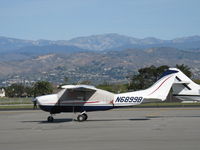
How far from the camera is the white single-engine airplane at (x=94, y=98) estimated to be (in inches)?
999

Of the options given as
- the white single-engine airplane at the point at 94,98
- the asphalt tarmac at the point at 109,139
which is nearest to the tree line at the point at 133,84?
the white single-engine airplane at the point at 94,98

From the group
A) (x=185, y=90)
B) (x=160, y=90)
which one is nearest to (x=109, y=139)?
(x=160, y=90)

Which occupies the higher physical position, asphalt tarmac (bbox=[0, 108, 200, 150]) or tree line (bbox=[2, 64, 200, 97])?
tree line (bbox=[2, 64, 200, 97])

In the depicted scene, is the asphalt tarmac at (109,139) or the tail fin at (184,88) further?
the tail fin at (184,88)

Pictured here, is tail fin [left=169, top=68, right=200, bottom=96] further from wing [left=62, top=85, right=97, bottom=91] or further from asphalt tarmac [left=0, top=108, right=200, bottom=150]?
asphalt tarmac [left=0, top=108, right=200, bottom=150]

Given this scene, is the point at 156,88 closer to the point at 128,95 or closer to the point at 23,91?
the point at 128,95

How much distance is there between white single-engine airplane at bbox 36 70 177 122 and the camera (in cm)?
2538

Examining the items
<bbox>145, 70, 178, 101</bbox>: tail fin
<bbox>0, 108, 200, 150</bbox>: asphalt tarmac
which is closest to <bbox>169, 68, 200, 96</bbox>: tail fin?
<bbox>145, 70, 178, 101</bbox>: tail fin

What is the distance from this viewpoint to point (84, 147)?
48.5 ft

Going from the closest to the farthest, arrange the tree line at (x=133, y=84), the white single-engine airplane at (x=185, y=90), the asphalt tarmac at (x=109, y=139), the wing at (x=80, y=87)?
the asphalt tarmac at (x=109, y=139) → the wing at (x=80, y=87) → the white single-engine airplane at (x=185, y=90) → the tree line at (x=133, y=84)

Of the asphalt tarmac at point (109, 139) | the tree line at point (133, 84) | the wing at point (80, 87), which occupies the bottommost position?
the asphalt tarmac at point (109, 139)

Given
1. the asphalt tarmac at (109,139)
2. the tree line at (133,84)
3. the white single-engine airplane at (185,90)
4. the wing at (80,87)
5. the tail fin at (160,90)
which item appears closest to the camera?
the asphalt tarmac at (109,139)

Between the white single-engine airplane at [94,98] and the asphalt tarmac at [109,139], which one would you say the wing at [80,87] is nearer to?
the white single-engine airplane at [94,98]

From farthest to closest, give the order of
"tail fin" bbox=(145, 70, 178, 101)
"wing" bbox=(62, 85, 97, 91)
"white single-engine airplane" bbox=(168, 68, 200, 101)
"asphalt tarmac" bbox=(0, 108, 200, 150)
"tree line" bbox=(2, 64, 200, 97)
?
"tree line" bbox=(2, 64, 200, 97), "white single-engine airplane" bbox=(168, 68, 200, 101), "tail fin" bbox=(145, 70, 178, 101), "wing" bbox=(62, 85, 97, 91), "asphalt tarmac" bbox=(0, 108, 200, 150)
